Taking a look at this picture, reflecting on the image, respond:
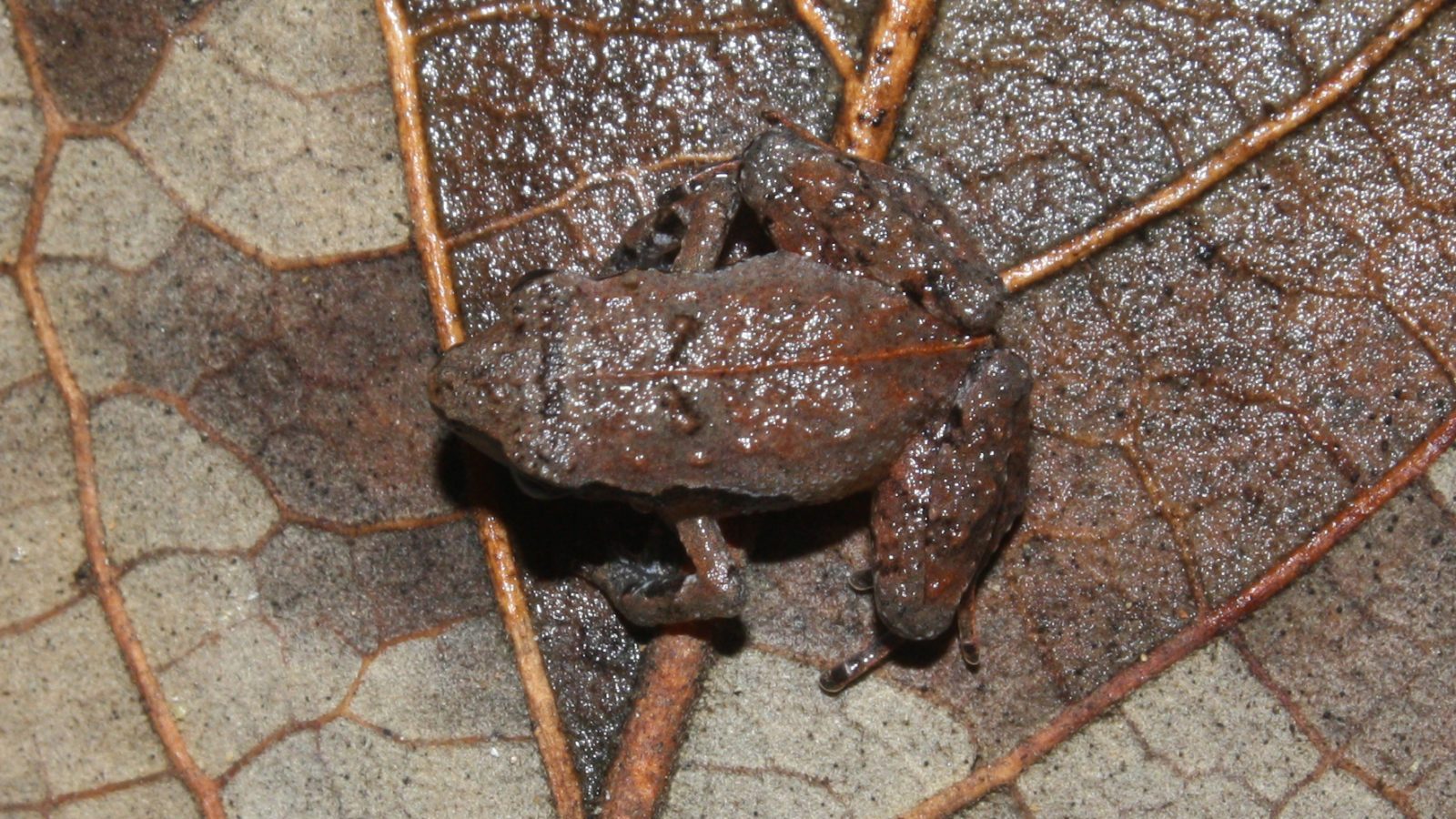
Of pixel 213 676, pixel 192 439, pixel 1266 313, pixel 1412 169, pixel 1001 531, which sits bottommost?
pixel 213 676

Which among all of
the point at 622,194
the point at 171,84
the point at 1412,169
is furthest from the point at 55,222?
the point at 1412,169

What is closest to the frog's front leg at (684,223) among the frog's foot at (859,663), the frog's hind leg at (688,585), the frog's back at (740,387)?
the frog's back at (740,387)

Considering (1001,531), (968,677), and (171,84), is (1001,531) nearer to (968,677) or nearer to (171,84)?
(968,677)

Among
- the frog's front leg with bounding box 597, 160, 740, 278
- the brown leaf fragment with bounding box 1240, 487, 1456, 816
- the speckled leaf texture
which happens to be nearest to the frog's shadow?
the speckled leaf texture

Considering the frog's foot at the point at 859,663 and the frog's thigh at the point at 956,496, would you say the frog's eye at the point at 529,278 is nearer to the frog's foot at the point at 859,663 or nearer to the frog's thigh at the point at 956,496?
the frog's thigh at the point at 956,496

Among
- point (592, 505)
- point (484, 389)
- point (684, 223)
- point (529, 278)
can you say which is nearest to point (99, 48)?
point (529, 278)

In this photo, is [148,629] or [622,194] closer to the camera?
[148,629]

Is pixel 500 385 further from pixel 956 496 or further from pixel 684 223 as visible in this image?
pixel 956 496
